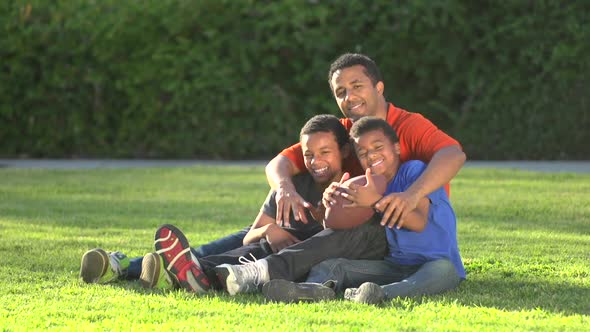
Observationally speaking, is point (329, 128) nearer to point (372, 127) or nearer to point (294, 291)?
point (372, 127)

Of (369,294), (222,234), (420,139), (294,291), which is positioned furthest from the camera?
(222,234)

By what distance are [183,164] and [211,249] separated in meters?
7.20

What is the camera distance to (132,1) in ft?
46.3

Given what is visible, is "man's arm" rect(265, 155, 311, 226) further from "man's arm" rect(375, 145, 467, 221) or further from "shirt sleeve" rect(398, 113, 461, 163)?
"shirt sleeve" rect(398, 113, 461, 163)

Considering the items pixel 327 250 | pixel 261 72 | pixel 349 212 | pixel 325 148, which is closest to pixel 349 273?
pixel 327 250

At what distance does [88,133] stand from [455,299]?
9455mm

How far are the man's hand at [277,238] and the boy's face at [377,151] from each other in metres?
0.58

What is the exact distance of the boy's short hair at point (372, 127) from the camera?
5762 mm

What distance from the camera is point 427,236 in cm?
571

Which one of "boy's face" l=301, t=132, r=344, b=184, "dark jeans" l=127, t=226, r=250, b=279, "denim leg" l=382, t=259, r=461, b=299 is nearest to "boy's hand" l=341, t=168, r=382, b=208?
"denim leg" l=382, t=259, r=461, b=299

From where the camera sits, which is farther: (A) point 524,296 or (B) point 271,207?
(B) point 271,207

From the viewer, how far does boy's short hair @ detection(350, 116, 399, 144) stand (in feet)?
18.9

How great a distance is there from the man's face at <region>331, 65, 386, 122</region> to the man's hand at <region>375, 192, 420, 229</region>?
90 centimetres

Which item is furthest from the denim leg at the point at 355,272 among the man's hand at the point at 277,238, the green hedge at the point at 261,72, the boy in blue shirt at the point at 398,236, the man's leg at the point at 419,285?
the green hedge at the point at 261,72
